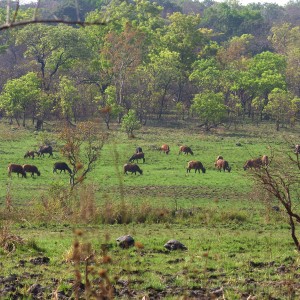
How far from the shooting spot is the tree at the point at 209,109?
1816 inches

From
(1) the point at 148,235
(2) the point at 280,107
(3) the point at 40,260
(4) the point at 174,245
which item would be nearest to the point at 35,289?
(3) the point at 40,260

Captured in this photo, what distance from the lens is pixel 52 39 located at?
165 ft

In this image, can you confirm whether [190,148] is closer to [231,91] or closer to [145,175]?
[145,175]

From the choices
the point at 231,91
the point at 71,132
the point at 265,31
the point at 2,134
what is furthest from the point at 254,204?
the point at 265,31

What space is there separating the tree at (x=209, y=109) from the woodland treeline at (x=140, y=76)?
0.24 ft

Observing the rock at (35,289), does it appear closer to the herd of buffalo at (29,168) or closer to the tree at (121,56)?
the herd of buffalo at (29,168)

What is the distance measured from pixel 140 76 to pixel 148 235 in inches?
1546

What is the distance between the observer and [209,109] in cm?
4606

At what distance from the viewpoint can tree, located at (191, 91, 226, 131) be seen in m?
46.1

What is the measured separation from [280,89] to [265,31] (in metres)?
30.5

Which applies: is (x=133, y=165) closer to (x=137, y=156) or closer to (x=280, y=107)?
(x=137, y=156)

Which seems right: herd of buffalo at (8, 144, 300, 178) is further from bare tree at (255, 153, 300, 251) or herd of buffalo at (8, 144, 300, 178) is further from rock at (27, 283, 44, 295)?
rock at (27, 283, 44, 295)

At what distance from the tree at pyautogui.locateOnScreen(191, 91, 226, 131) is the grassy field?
11.2 meters

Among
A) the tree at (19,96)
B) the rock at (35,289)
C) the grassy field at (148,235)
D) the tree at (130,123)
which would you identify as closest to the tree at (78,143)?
the grassy field at (148,235)
